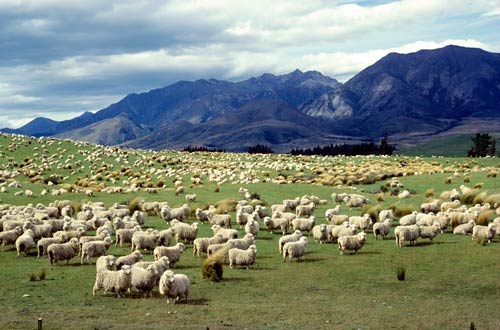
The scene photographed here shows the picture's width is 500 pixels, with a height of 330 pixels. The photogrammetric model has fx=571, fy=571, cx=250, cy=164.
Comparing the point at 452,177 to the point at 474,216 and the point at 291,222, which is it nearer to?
the point at 474,216

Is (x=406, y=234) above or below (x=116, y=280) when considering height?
below

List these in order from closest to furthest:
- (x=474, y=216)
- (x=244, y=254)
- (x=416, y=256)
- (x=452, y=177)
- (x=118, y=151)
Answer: (x=244, y=254) → (x=416, y=256) → (x=474, y=216) → (x=452, y=177) → (x=118, y=151)

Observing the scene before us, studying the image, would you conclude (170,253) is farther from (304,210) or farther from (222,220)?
(304,210)

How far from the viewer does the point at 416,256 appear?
84.1ft

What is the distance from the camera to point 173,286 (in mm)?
18656

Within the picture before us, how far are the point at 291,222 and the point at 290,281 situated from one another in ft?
35.5

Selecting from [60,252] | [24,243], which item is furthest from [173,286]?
[24,243]

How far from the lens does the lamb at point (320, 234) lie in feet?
95.8

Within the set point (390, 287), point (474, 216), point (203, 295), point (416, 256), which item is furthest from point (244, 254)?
point (474, 216)

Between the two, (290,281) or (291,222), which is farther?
(291,222)

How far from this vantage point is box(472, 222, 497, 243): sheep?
27578 millimetres

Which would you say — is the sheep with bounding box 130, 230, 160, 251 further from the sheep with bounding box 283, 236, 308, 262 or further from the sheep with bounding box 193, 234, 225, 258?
the sheep with bounding box 283, 236, 308, 262

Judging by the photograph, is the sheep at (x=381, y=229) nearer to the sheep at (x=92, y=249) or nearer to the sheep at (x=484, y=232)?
the sheep at (x=484, y=232)

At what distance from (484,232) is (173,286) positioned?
16.6m
